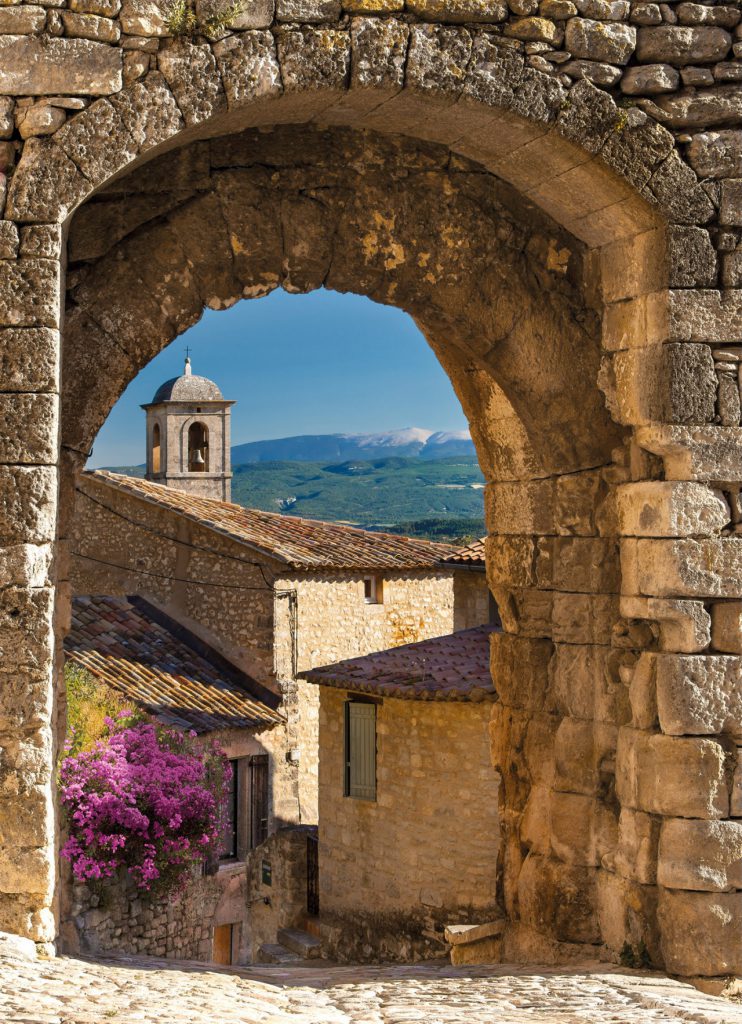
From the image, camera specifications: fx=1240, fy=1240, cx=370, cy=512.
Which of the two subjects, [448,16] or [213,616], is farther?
[213,616]

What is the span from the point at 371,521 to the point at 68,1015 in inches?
2561

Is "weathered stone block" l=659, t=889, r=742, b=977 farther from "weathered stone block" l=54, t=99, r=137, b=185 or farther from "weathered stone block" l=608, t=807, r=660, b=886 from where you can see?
"weathered stone block" l=54, t=99, r=137, b=185

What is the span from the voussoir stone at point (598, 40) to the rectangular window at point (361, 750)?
9561 mm

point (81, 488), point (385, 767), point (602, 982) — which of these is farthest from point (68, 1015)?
point (81, 488)

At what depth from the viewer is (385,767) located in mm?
14203

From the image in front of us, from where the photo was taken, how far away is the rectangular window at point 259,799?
58.3ft

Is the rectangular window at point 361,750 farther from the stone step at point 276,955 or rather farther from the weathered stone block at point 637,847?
the weathered stone block at point 637,847

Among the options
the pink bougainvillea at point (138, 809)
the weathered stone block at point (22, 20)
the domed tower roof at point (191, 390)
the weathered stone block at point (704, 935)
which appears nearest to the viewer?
the weathered stone block at point (22, 20)

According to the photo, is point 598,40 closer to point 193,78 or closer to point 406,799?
point 193,78

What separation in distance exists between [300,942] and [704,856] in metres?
10.1

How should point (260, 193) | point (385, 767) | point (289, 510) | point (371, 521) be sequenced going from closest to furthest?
point (260, 193) < point (385, 767) < point (371, 521) < point (289, 510)

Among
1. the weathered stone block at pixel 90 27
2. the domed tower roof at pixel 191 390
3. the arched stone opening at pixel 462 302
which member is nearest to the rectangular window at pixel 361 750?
the arched stone opening at pixel 462 302

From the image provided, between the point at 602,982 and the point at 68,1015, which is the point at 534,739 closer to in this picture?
the point at 602,982

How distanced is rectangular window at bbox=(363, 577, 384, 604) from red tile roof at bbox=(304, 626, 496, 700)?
4648 mm
